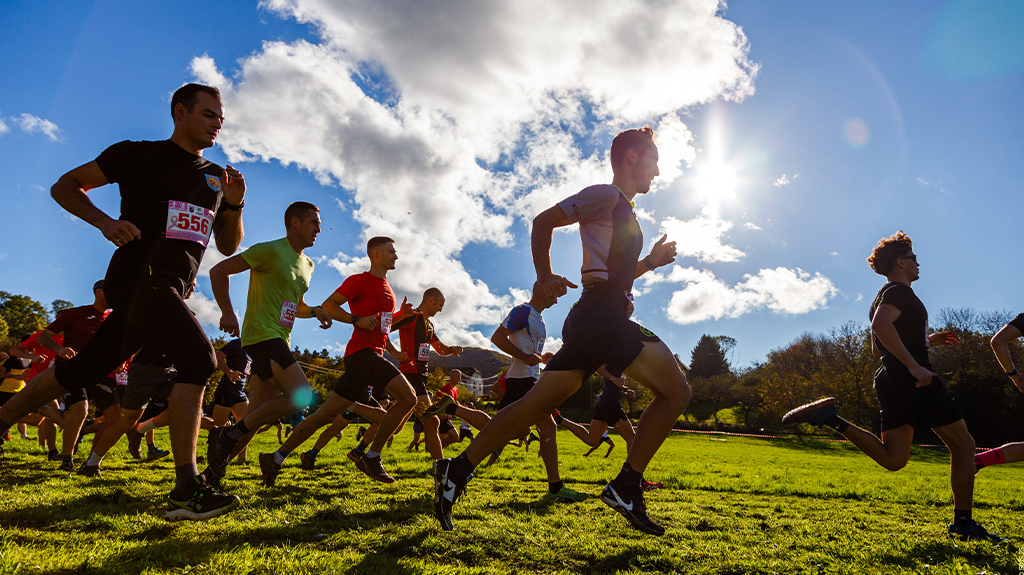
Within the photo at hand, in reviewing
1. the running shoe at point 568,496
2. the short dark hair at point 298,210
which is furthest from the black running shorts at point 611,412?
the short dark hair at point 298,210

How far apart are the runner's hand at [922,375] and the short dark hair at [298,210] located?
5504mm

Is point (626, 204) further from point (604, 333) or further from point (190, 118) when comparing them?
point (190, 118)

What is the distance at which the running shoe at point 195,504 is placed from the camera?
2.80 metres

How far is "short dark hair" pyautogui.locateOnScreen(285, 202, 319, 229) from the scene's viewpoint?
4953 millimetres

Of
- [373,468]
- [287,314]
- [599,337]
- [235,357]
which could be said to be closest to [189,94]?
[287,314]

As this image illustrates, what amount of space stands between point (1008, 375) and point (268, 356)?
21.1 ft

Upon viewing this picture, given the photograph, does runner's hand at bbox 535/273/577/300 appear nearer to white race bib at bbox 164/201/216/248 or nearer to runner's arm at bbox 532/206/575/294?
runner's arm at bbox 532/206/575/294

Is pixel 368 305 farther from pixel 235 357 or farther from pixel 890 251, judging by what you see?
pixel 890 251

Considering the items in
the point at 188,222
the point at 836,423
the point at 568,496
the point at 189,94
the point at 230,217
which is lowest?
the point at 568,496

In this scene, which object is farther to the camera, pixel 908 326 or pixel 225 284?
pixel 908 326

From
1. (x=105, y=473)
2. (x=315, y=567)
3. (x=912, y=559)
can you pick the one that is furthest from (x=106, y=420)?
(x=912, y=559)

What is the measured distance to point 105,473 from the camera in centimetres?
550

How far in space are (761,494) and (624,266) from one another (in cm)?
506

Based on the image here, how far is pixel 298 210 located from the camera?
498 centimetres
